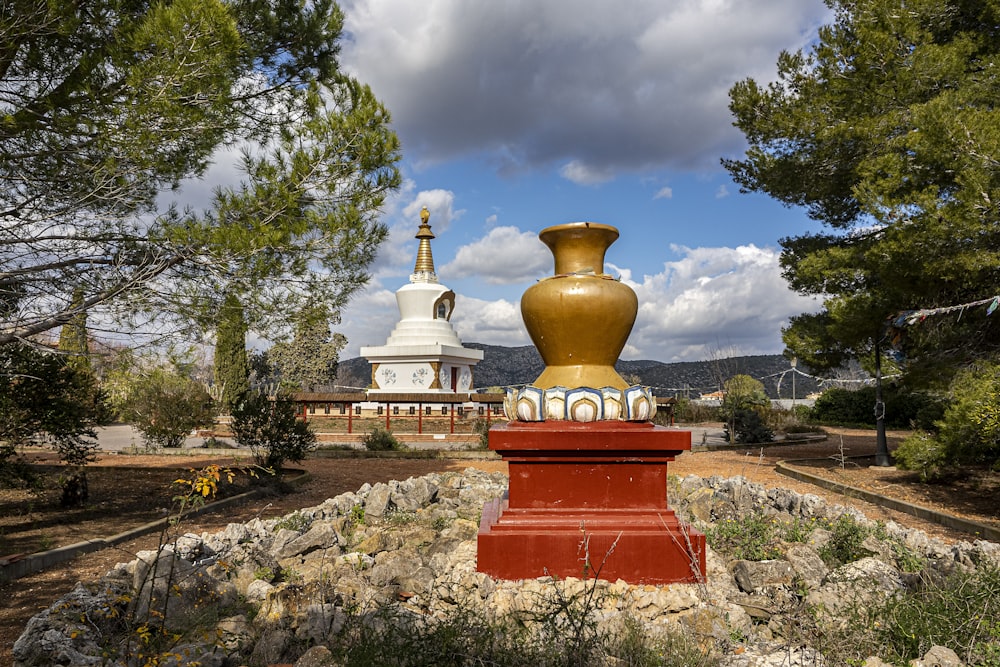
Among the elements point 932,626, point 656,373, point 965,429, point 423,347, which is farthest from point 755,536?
point 656,373

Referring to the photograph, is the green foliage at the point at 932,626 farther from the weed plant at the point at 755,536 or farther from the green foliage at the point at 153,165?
the green foliage at the point at 153,165

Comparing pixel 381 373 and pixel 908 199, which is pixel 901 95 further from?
pixel 381 373

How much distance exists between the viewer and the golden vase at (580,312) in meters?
5.37

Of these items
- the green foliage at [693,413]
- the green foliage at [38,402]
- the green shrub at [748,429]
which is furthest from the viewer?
the green foliage at [693,413]

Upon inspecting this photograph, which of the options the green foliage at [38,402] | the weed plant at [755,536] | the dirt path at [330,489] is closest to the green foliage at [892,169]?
the dirt path at [330,489]

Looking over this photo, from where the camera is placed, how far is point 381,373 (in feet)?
88.2

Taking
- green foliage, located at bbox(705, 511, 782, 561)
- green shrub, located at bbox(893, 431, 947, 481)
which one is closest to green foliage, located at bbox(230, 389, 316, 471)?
green foliage, located at bbox(705, 511, 782, 561)

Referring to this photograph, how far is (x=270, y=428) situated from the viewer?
1151 centimetres

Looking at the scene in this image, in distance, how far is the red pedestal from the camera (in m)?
4.68

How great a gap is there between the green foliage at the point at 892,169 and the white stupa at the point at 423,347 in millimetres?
14983

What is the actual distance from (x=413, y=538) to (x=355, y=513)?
1.44 meters

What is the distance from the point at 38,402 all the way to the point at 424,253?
853 inches

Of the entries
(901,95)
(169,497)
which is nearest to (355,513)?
(169,497)

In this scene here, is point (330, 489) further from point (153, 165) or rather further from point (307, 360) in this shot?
point (307, 360)
